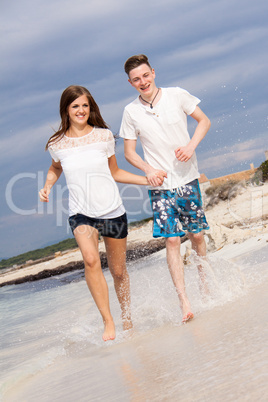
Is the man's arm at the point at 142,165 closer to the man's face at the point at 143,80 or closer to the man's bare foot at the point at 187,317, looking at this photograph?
the man's face at the point at 143,80

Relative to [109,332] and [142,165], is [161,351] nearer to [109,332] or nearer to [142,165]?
[109,332]

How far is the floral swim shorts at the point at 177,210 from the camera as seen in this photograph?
16.6 ft

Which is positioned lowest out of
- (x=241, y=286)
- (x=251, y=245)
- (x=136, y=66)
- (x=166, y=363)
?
(x=251, y=245)

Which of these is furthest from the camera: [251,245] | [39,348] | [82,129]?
[251,245]

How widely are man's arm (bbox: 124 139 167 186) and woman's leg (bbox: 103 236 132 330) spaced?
62 cm

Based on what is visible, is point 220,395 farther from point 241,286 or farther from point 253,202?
point 253,202

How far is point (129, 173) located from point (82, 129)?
624mm

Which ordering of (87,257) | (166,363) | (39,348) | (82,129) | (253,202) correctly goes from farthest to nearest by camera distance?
(253,202)
(39,348)
(82,129)
(87,257)
(166,363)

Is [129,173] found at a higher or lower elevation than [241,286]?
higher

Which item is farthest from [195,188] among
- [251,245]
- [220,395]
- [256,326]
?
[251,245]

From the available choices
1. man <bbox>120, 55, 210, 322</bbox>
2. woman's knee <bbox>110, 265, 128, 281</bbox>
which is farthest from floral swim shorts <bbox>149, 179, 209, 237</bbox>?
woman's knee <bbox>110, 265, 128, 281</bbox>

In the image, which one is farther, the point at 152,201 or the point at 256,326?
the point at 152,201

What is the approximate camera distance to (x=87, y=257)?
4645 mm

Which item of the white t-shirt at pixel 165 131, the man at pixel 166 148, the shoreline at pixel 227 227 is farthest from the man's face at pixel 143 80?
the shoreline at pixel 227 227
